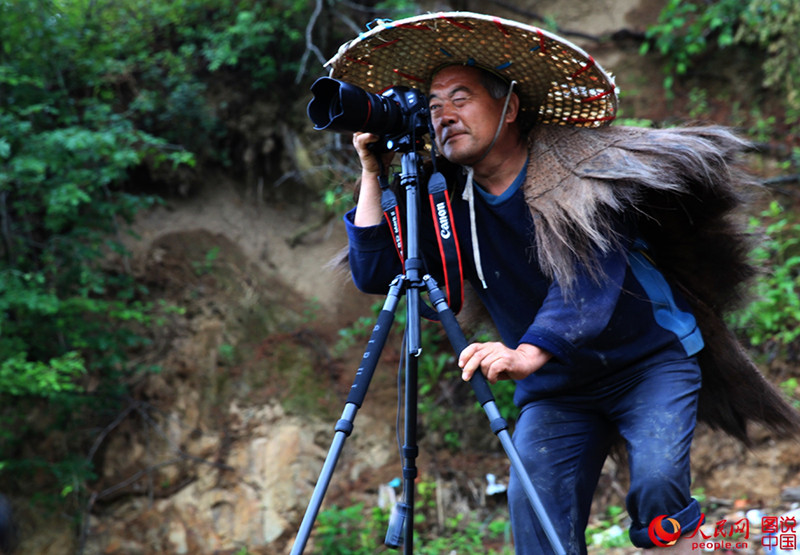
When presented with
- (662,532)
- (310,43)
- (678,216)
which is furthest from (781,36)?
(662,532)

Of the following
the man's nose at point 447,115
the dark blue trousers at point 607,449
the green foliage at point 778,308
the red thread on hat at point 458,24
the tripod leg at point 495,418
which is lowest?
the green foliage at point 778,308

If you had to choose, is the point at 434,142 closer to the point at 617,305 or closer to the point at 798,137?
the point at 617,305

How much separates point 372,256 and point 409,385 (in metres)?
0.44

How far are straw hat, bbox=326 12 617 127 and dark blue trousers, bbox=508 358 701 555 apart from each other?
857 mm

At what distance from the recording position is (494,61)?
218cm

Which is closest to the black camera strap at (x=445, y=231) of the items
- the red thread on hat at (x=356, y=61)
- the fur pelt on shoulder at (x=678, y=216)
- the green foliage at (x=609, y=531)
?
the fur pelt on shoulder at (x=678, y=216)

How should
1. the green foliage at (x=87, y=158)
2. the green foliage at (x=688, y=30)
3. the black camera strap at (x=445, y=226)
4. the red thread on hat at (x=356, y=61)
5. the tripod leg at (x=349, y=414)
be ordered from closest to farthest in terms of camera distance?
1. the tripod leg at (x=349, y=414)
2. the black camera strap at (x=445, y=226)
3. the red thread on hat at (x=356, y=61)
4. the green foliage at (x=87, y=158)
5. the green foliage at (x=688, y=30)

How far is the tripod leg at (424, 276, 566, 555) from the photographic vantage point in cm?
156

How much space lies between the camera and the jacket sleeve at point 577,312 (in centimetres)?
180

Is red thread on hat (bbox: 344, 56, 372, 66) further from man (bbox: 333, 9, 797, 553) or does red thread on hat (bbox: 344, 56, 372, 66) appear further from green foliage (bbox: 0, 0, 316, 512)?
green foliage (bbox: 0, 0, 316, 512)

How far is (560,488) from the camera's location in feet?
6.45

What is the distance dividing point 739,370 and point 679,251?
1.37 ft

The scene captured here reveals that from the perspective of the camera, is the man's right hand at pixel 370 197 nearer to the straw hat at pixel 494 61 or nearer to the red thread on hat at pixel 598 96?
the straw hat at pixel 494 61

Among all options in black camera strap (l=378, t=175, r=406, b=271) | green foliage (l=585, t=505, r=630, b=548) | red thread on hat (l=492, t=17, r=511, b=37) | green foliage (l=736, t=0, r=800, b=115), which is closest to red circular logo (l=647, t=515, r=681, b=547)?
black camera strap (l=378, t=175, r=406, b=271)
